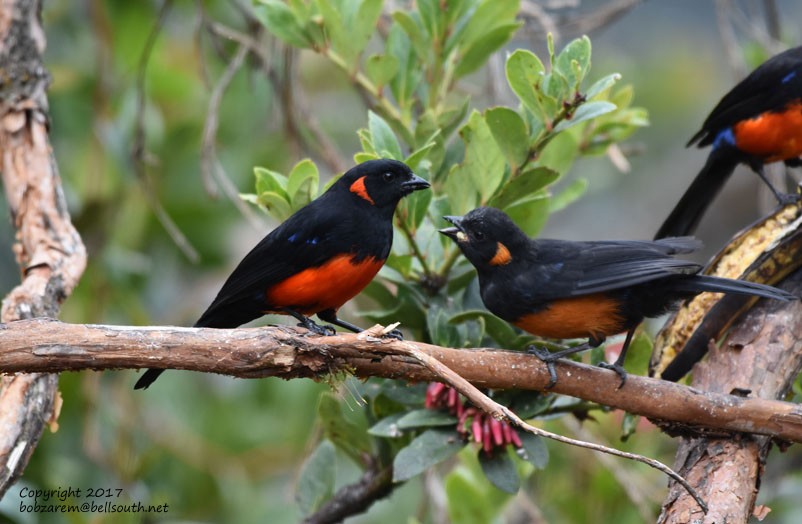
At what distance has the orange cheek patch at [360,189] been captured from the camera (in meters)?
3.66

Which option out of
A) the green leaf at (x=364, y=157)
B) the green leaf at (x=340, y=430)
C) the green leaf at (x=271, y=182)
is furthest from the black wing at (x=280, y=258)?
the green leaf at (x=340, y=430)

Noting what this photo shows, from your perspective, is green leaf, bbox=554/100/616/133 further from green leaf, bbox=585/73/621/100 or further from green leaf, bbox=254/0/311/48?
green leaf, bbox=254/0/311/48

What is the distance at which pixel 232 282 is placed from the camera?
12.1ft

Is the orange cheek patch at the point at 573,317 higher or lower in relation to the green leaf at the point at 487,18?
lower

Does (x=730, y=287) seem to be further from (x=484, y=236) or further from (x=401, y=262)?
(x=401, y=262)

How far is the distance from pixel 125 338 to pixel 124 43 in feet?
11.7

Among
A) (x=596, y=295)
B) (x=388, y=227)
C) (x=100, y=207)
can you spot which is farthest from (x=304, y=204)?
(x=100, y=207)

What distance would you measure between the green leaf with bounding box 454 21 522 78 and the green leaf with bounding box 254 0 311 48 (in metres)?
0.62

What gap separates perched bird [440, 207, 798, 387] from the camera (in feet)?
11.2

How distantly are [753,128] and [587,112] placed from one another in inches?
59.4

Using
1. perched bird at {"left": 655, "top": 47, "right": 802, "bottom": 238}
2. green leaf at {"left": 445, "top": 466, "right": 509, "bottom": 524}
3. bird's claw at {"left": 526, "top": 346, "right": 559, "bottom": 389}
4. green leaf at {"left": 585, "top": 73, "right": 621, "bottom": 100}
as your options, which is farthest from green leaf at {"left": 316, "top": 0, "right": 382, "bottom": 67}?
green leaf at {"left": 445, "top": 466, "right": 509, "bottom": 524}

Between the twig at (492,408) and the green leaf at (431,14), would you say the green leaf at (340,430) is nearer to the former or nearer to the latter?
the twig at (492,408)

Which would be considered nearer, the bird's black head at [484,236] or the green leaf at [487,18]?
the bird's black head at [484,236]

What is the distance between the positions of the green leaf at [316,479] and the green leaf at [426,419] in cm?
57
